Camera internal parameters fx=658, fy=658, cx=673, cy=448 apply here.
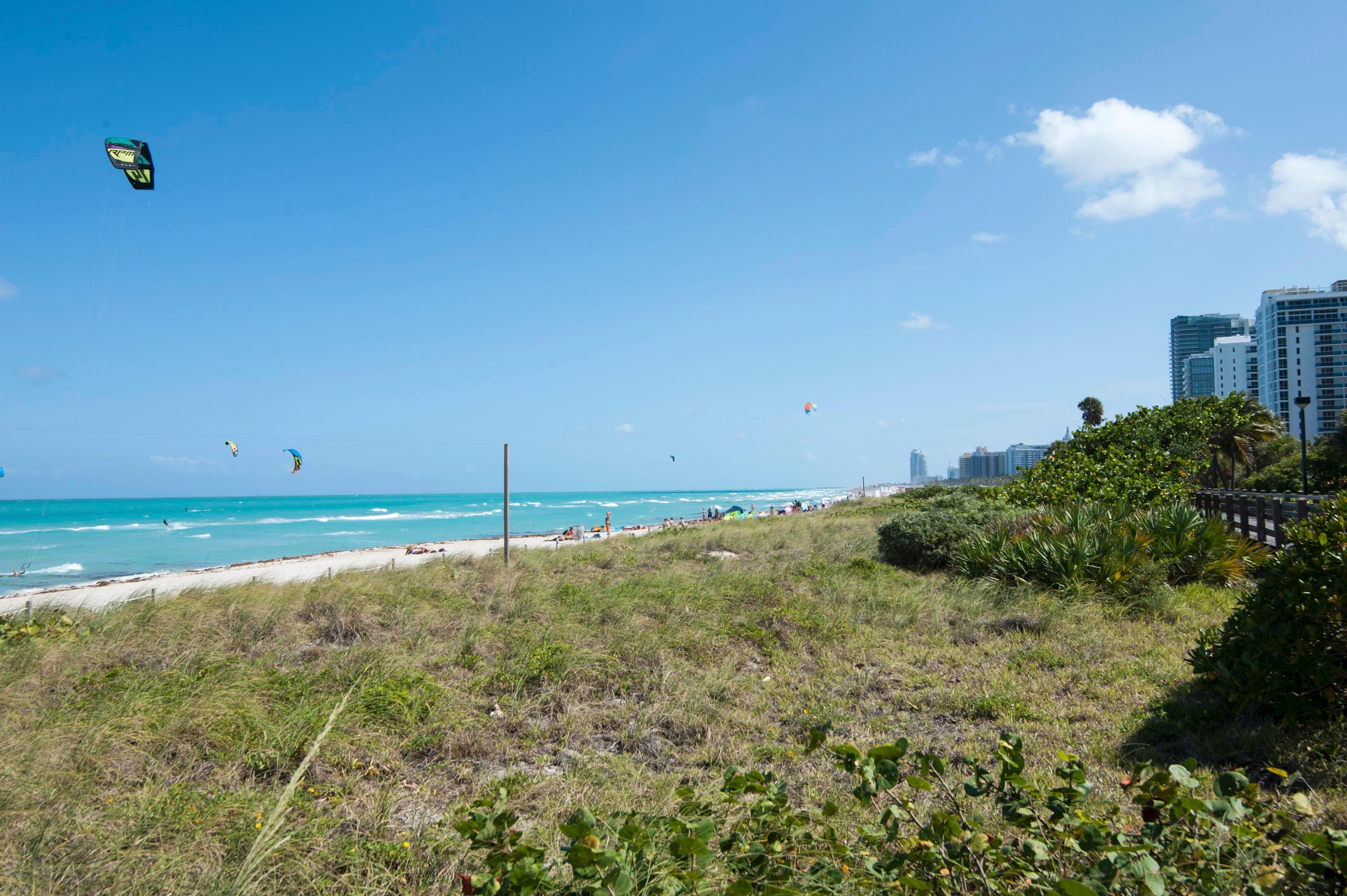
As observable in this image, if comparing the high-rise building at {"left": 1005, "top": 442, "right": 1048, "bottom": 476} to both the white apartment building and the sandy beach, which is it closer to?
the white apartment building

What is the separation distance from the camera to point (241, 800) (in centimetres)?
366

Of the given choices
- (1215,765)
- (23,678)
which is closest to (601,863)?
(1215,765)

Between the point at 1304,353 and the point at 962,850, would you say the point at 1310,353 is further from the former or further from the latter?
the point at 962,850

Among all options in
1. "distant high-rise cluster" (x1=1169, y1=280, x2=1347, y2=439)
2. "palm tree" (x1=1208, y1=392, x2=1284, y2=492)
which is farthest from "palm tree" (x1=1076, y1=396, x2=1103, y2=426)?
"distant high-rise cluster" (x1=1169, y1=280, x2=1347, y2=439)

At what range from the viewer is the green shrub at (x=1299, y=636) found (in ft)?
13.4

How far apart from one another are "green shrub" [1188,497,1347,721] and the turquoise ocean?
93.0ft

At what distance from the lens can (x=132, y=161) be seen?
7.11 metres

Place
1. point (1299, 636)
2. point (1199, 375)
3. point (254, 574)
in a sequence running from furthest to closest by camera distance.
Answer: point (1199, 375)
point (254, 574)
point (1299, 636)

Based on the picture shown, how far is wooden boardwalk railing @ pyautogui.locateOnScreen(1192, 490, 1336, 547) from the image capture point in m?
10.5

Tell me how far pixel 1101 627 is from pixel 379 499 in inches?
5730

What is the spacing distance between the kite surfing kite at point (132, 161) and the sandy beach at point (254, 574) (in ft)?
18.0

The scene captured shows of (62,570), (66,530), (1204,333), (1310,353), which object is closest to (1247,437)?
(62,570)

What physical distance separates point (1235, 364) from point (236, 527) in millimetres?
184336

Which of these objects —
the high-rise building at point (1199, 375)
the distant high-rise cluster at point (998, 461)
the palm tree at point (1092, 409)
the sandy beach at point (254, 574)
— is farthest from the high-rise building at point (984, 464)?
the sandy beach at point (254, 574)
